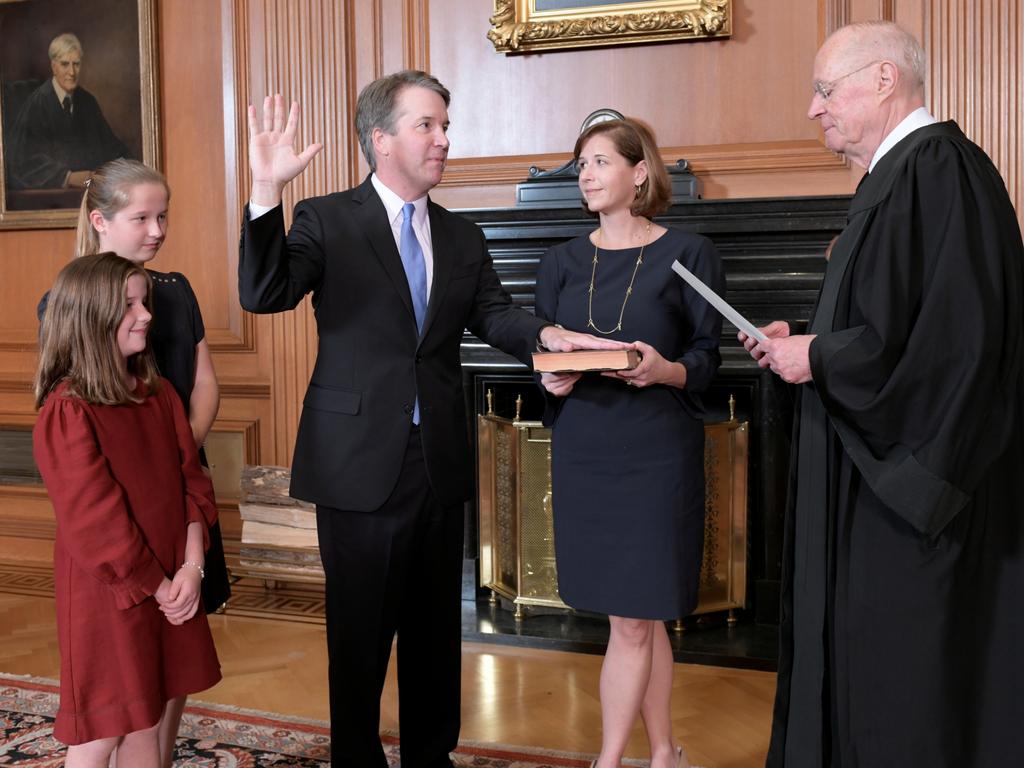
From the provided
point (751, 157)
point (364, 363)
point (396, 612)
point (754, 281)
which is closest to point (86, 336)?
point (364, 363)

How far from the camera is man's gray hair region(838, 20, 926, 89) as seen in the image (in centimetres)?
233

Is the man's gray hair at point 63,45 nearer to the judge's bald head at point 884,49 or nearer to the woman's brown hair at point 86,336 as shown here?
the woman's brown hair at point 86,336

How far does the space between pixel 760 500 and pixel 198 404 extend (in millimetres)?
2723

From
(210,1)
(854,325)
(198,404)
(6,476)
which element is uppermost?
(210,1)

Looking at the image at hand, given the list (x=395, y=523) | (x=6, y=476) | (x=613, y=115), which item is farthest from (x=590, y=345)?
(x=6, y=476)

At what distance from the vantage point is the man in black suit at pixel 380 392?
271 centimetres

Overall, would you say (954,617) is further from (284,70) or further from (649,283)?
(284,70)

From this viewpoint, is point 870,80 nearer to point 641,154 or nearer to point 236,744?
point 641,154

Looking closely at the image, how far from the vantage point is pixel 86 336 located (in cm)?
234

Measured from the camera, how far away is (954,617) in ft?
7.07

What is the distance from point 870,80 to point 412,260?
1241mm

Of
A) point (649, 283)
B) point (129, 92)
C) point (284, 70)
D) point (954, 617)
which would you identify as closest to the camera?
point (954, 617)

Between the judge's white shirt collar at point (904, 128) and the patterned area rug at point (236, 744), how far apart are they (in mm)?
2039

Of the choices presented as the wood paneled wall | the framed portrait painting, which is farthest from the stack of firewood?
the framed portrait painting
